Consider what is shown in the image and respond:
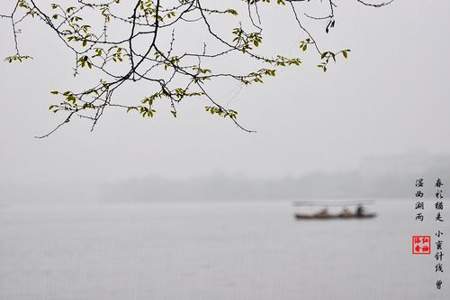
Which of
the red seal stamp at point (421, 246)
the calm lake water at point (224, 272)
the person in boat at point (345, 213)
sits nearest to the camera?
the calm lake water at point (224, 272)

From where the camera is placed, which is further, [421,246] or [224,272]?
[421,246]

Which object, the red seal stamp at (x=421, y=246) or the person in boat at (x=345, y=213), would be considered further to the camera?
the person in boat at (x=345, y=213)

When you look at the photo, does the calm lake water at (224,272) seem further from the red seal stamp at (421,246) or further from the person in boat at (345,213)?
the person in boat at (345,213)

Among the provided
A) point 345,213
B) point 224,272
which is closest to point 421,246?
point 224,272

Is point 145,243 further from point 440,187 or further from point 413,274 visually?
point 440,187

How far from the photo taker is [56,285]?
2973 centimetres

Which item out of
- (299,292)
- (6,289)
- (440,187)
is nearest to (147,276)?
(6,289)

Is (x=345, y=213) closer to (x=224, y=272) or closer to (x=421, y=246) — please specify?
(x=421, y=246)

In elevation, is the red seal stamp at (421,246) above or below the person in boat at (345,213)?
below

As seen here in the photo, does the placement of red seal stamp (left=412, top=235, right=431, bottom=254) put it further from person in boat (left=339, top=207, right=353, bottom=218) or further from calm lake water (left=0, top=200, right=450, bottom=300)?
person in boat (left=339, top=207, right=353, bottom=218)

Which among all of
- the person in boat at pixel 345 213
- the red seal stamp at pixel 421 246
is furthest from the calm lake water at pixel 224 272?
the person in boat at pixel 345 213

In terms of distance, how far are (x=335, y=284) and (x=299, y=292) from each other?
10.5 ft

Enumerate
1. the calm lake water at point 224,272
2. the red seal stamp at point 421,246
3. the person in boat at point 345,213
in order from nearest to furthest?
the calm lake water at point 224,272
the red seal stamp at point 421,246
the person in boat at point 345,213

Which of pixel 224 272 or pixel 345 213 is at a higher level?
pixel 345 213
